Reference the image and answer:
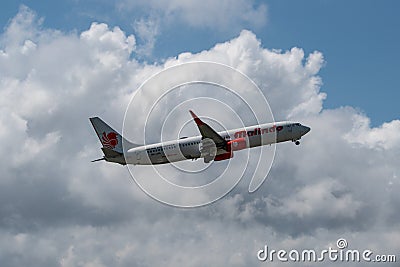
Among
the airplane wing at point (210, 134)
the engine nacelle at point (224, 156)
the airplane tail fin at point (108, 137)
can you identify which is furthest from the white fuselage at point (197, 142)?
the engine nacelle at point (224, 156)

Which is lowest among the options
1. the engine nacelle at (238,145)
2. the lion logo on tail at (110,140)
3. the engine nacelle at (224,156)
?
the engine nacelle at (224,156)

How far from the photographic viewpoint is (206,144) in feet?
498

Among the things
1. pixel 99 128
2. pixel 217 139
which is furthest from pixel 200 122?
pixel 99 128

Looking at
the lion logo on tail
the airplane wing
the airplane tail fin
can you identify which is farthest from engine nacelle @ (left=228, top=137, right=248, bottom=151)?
the lion logo on tail

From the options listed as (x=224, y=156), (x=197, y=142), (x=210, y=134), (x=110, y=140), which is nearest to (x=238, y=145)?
(x=224, y=156)

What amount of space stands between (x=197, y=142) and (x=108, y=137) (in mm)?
25108

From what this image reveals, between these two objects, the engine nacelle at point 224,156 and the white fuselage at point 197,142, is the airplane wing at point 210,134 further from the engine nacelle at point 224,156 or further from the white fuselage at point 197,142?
the white fuselage at point 197,142

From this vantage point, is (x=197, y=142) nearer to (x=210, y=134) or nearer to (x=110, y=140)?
(x=210, y=134)

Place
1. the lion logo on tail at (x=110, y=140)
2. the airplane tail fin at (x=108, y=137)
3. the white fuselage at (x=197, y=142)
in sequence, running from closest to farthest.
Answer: the white fuselage at (x=197, y=142), the airplane tail fin at (x=108, y=137), the lion logo on tail at (x=110, y=140)

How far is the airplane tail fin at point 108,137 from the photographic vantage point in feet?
539

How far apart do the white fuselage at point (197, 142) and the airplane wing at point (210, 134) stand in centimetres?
307

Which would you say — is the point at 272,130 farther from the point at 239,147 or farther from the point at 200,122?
the point at 200,122

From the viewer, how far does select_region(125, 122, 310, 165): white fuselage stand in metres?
152

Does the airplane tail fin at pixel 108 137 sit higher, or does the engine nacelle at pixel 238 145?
the airplane tail fin at pixel 108 137
